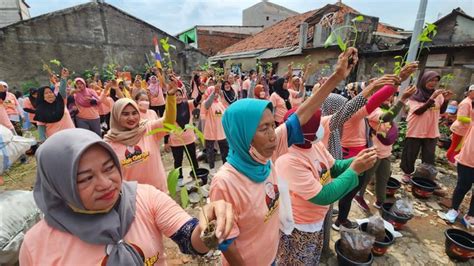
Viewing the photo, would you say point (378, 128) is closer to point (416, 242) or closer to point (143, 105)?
point (416, 242)

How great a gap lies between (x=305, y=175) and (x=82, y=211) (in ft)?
4.89

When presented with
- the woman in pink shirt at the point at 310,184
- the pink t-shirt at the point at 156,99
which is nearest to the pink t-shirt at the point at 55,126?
the pink t-shirt at the point at 156,99

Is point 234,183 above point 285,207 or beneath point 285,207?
above

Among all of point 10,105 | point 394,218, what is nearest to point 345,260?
point 394,218

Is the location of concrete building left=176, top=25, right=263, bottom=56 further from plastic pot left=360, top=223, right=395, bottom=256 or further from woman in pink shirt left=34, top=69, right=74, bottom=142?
plastic pot left=360, top=223, right=395, bottom=256

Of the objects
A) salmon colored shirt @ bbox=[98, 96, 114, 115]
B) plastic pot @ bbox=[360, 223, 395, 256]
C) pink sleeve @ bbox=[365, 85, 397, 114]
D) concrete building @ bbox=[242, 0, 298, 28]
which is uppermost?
concrete building @ bbox=[242, 0, 298, 28]

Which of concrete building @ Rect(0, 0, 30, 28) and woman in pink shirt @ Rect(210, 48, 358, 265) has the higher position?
concrete building @ Rect(0, 0, 30, 28)

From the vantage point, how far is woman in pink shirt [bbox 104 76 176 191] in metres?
2.47

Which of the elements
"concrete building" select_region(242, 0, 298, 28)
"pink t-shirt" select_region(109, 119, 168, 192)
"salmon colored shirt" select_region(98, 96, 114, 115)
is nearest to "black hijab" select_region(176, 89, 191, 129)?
"pink t-shirt" select_region(109, 119, 168, 192)

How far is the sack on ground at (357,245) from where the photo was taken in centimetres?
272

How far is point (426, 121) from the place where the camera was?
4.44 metres

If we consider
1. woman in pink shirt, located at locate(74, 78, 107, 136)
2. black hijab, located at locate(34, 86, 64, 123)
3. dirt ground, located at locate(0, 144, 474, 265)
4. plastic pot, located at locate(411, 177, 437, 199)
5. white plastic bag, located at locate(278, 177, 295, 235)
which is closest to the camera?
white plastic bag, located at locate(278, 177, 295, 235)

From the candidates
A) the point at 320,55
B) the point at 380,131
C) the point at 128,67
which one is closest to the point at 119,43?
the point at 128,67

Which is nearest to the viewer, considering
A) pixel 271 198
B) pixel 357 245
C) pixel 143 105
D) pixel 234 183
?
pixel 234 183
